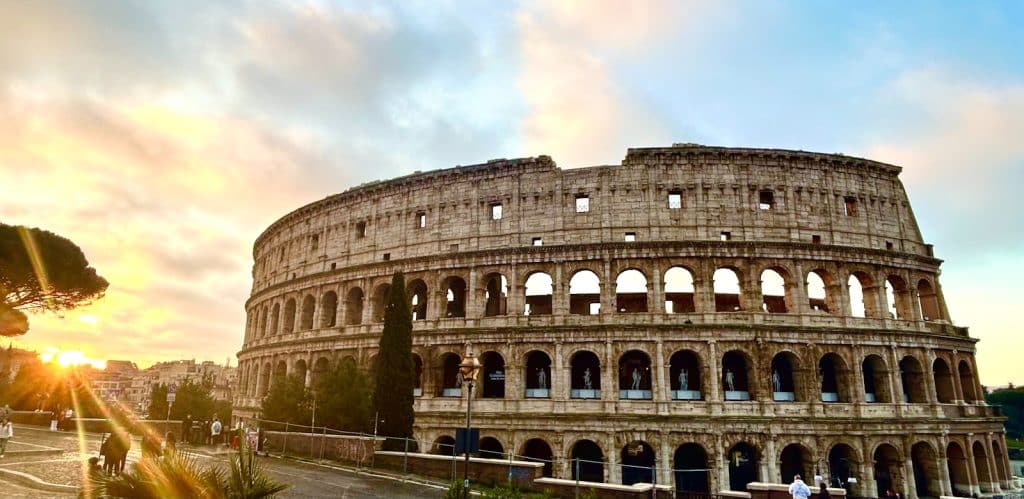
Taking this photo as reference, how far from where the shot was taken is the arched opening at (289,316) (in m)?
39.6

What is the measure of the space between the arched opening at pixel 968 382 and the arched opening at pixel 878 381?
→ 5.44 meters

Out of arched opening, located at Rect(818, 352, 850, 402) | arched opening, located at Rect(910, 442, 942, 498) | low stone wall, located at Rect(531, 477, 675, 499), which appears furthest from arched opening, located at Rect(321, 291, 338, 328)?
arched opening, located at Rect(910, 442, 942, 498)

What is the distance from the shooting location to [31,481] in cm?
1483

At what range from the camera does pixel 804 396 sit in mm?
26906

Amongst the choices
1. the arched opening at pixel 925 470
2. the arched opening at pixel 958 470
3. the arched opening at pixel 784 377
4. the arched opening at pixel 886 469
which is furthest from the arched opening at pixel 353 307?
the arched opening at pixel 958 470

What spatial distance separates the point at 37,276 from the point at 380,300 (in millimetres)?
16698

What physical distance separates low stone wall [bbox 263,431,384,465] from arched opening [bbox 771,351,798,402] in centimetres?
1848

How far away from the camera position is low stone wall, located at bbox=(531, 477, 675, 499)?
49.8 feet

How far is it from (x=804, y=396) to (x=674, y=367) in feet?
19.6

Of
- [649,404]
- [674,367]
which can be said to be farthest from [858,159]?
[649,404]

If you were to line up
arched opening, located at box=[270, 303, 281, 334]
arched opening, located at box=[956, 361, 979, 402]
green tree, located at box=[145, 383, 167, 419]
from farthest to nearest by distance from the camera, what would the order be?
green tree, located at box=[145, 383, 167, 419], arched opening, located at box=[270, 303, 281, 334], arched opening, located at box=[956, 361, 979, 402]

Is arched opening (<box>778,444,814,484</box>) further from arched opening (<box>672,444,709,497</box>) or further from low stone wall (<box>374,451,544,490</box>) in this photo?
low stone wall (<box>374,451,544,490</box>)

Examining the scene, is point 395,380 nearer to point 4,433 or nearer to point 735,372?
point 4,433

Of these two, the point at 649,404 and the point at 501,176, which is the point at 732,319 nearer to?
the point at 649,404
